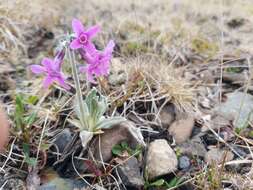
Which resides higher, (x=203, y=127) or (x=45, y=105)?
(x=45, y=105)

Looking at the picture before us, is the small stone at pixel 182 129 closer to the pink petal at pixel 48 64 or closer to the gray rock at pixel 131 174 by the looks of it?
the gray rock at pixel 131 174

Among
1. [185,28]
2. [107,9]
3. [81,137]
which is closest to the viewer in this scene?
[81,137]

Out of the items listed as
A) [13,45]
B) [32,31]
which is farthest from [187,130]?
[32,31]

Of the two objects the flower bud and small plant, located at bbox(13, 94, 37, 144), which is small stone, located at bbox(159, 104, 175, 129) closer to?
small plant, located at bbox(13, 94, 37, 144)

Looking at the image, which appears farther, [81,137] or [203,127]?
[203,127]

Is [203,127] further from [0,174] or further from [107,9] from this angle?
[107,9]

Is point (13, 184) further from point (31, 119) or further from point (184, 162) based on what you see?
point (184, 162)

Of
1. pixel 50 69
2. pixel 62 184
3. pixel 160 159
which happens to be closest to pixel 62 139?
pixel 62 184

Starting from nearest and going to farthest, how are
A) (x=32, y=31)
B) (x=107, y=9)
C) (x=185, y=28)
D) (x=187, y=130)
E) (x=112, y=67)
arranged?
(x=187, y=130) → (x=112, y=67) → (x=32, y=31) → (x=185, y=28) → (x=107, y=9)
